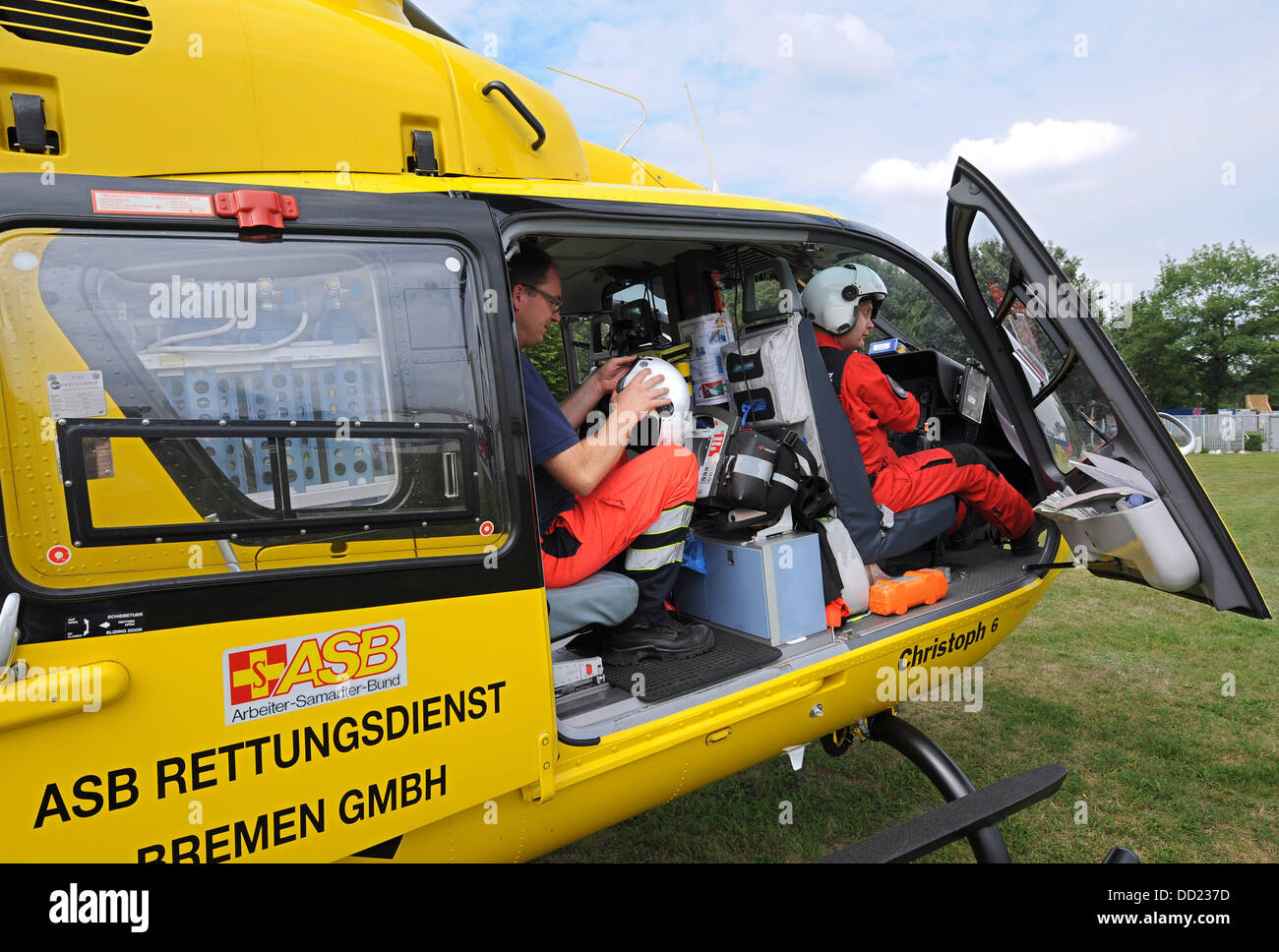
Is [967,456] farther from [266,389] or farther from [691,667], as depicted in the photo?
[266,389]

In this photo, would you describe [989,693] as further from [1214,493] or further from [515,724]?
[1214,493]

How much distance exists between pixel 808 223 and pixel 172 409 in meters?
2.03

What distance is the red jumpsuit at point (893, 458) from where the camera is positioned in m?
3.31

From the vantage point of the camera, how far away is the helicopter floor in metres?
2.10

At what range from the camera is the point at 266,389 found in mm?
1577

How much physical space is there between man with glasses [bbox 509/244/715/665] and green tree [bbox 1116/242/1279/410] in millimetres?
44981

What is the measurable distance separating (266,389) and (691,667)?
5.04 feet

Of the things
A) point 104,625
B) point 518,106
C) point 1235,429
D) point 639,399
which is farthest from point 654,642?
point 1235,429

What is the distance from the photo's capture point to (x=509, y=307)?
1850 millimetres

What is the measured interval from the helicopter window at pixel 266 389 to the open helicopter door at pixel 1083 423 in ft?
6.19

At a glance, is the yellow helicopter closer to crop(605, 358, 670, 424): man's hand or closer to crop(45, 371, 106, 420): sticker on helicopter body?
crop(45, 371, 106, 420): sticker on helicopter body

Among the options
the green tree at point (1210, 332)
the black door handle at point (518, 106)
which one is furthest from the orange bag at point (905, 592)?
the green tree at point (1210, 332)

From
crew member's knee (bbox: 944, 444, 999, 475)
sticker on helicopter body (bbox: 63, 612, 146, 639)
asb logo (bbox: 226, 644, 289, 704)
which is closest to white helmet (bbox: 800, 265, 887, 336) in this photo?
crew member's knee (bbox: 944, 444, 999, 475)
